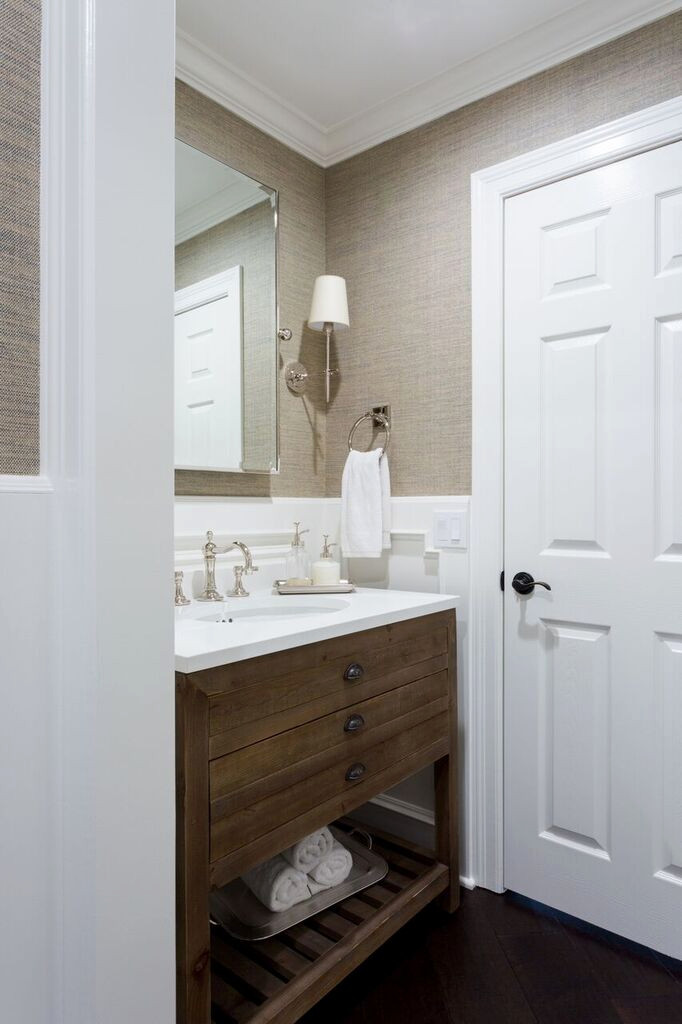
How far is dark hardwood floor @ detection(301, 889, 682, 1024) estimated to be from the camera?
1408 mm

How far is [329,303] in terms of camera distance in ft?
6.77

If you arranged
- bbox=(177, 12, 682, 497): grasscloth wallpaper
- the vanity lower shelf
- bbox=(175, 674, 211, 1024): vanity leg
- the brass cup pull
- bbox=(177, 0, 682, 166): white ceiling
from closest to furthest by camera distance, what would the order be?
1. bbox=(175, 674, 211, 1024): vanity leg
2. the vanity lower shelf
3. the brass cup pull
4. bbox=(177, 0, 682, 166): white ceiling
5. bbox=(177, 12, 682, 497): grasscloth wallpaper

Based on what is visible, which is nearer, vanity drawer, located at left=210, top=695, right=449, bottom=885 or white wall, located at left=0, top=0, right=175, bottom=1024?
white wall, located at left=0, top=0, right=175, bottom=1024

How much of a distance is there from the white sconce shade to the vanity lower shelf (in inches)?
65.3

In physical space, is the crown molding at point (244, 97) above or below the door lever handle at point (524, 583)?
above

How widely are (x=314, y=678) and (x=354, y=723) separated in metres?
0.18

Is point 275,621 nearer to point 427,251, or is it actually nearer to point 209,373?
point 209,373

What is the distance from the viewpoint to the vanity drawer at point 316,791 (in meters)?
1.14

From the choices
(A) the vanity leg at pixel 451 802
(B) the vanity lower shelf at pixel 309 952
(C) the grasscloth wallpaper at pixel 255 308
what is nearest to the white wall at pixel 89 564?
(B) the vanity lower shelf at pixel 309 952

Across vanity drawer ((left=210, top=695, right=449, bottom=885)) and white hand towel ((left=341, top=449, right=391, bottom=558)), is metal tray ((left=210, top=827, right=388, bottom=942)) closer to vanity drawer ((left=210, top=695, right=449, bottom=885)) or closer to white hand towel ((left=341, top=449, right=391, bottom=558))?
vanity drawer ((left=210, top=695, right=449, bottom=885))

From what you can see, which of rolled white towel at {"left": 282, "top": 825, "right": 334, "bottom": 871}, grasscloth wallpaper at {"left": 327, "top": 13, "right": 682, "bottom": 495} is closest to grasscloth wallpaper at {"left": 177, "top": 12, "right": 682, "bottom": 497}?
grasscloth wallpaper at {"left": 327, "top": 13, "right": 682, "bottom": 495}

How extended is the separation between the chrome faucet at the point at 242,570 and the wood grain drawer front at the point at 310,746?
56 cm

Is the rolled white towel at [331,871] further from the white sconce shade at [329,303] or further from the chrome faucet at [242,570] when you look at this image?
the white sconce shade at [329,303]

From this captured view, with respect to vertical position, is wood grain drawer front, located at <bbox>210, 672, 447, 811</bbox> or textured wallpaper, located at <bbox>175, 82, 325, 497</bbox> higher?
textured wallpaper, located at <bbox>175, 82, 325, 497</bbox>
